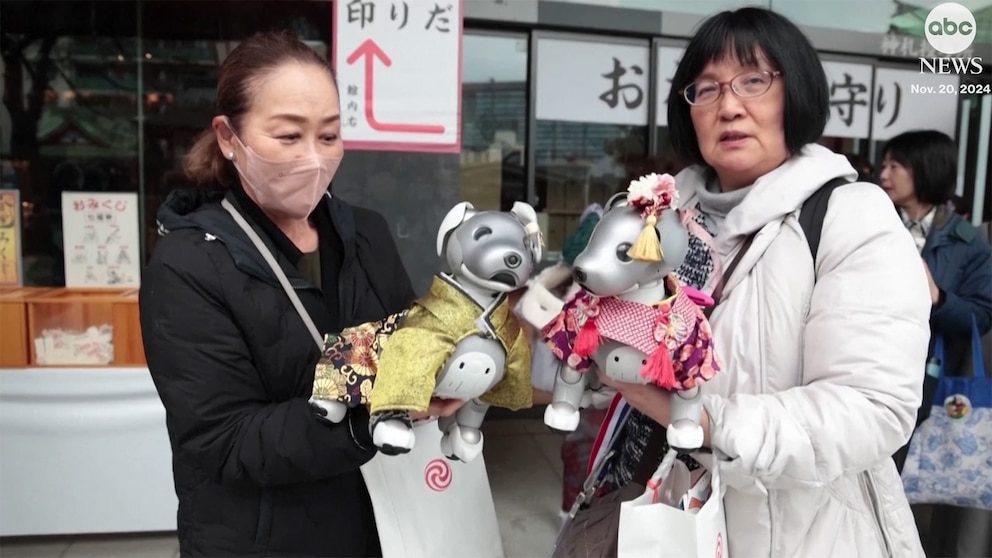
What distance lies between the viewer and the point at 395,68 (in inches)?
130

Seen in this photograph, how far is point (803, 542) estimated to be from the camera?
1423 millimetres

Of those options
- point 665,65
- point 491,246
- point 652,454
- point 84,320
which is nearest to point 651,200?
point 491,246

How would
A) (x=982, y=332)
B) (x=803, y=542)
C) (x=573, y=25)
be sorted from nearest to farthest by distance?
(x=803, y=542)
(x=982, y=332)
(x=573, y=25)

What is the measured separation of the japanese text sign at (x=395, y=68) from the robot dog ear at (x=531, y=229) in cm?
208

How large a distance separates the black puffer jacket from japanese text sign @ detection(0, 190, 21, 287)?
277cm

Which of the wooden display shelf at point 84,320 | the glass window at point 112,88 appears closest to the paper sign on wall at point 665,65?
the glass window at point 112,88

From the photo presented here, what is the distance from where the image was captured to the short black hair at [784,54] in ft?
5.01

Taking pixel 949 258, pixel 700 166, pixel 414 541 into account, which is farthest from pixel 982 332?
pixel 414 541

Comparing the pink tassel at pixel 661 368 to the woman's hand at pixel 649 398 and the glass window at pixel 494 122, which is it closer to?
the woman's hand at pixel 649 398

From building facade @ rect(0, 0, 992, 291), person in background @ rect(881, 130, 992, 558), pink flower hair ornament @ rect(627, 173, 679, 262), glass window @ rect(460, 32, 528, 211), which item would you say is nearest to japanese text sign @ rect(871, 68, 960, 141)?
building facade @ rect(0, 0, 992, 291)

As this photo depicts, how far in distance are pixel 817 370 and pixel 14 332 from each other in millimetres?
3714

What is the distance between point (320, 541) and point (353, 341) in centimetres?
50

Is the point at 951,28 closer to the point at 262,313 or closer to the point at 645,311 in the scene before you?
the point at 645,311

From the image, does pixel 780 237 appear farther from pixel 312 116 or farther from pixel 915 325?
pixel 312 116
